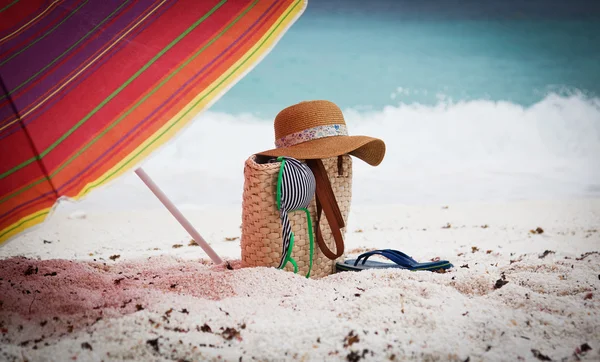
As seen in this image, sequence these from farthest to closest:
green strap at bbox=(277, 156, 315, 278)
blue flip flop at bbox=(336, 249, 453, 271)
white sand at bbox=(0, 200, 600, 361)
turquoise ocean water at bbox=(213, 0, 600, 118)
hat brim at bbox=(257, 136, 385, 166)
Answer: turquoise ocean water at bbox=(213, 0, 600, 118), blue flip flop at bbox=(336, 249, 453, 271), hat brim at bbox=(257, 136, 385, 166), green strap at bbox=(277, 156, 315, 278), white sand at bbox=(0, 200, 600, 361)

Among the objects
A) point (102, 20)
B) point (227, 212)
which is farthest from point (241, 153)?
point (102, 20)

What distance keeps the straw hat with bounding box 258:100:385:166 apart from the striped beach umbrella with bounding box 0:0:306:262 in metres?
0.73

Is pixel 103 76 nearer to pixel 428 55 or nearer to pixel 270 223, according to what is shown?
pixel 270 223

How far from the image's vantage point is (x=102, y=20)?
159 centimetres

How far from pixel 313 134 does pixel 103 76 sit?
109cm

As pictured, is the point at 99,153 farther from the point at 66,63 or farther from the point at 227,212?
the point at 227,212

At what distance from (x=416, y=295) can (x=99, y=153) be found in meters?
1.21

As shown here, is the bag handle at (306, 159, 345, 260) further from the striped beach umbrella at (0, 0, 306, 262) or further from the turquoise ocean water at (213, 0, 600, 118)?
the turquoise ocean water at (213, 0, 600, 118)

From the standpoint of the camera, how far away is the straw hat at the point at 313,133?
7.27 feet

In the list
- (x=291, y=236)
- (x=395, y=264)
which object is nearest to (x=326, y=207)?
(x=291, y=236)

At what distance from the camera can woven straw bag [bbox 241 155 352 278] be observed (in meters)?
2.05

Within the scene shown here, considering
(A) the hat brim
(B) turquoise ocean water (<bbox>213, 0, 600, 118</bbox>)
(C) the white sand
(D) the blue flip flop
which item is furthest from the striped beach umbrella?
(B) turquoise ocean water (<bbox>213, 0, 600, 118</bbox>)

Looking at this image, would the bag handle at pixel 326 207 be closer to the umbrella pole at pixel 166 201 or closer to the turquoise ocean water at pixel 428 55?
the umbrella pole at pixel 166 201

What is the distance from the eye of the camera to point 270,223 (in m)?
2.08
